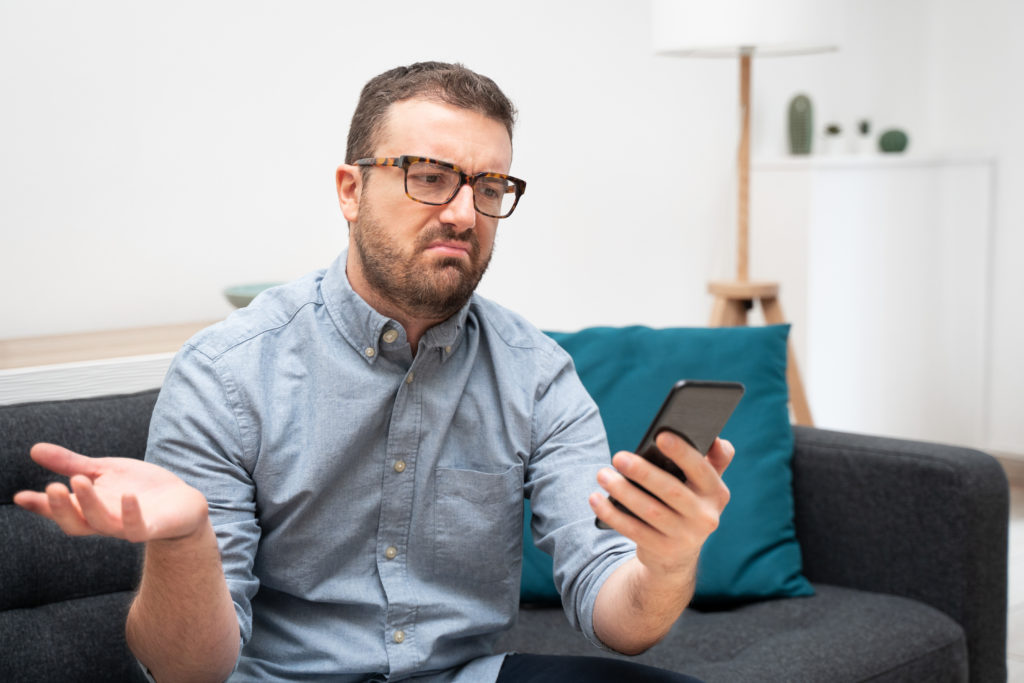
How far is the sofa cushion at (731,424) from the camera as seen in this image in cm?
173

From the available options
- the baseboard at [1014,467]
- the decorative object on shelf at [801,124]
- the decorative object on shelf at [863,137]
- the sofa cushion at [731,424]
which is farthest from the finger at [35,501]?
the baseboard at [1014,467]

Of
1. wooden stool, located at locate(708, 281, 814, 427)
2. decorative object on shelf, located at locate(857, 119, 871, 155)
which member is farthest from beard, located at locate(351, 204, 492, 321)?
decorative object on shelf, located at locate(857, 119, 871, 155)

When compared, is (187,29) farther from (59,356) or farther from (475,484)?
(475,484)

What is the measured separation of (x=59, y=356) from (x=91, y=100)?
54 centimetres

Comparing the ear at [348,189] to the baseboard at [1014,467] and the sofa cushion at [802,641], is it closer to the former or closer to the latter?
the sofa cushion at [802,641]

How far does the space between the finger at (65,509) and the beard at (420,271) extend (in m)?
0.48

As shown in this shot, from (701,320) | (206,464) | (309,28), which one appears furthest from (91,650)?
(701,320)

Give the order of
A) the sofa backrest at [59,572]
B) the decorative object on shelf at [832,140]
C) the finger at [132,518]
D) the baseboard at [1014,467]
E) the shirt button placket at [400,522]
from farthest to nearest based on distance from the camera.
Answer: the baseboard at [1014,467], the decorative object on shelf at [832,140], the sofa backrest at [59,572], the shirt button placket at [400,522], the finger at [132,518]

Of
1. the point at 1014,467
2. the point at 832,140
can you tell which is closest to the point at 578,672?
the point at 832,140

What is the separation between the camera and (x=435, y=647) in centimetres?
123

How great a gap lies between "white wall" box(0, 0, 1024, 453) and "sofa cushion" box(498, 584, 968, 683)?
106cm

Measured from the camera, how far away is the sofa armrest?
1668 mm

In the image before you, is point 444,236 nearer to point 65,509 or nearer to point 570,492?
point 570,492

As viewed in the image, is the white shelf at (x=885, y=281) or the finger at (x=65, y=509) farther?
the white shelf at (x=885, y=281)
